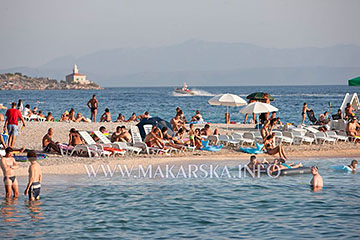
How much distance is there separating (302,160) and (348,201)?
13.6 ft

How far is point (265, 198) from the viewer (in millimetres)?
11352

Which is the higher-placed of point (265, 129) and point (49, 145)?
point (265, 129)

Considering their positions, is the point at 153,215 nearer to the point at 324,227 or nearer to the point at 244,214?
the point at 244,214

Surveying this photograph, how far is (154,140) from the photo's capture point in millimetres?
15859

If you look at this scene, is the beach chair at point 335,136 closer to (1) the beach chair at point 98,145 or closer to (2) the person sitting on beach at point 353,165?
(2) the person sitting on beach at point 353,165

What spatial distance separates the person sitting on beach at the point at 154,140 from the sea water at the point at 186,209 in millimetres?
2885

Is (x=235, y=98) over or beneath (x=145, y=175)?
over

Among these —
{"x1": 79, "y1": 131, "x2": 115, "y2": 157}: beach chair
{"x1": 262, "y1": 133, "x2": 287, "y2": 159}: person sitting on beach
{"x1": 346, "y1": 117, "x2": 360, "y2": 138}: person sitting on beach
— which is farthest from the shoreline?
{"x1": 346, "y1": 117, "x2": 360, "y2": 138}: person sitting on beach

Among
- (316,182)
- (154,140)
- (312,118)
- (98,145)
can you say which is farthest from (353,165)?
(312,118)

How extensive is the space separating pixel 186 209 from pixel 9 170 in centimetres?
378

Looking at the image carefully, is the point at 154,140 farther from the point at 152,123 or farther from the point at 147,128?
the point at 152,123

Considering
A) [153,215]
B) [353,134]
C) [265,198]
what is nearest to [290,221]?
[265,198]

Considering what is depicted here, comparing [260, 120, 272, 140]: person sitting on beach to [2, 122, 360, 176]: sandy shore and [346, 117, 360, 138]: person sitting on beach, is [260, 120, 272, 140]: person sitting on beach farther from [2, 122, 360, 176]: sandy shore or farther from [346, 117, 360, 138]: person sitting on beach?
[346, 117, 360, 138]: person sitting on beach

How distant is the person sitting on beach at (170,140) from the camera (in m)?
16.2
